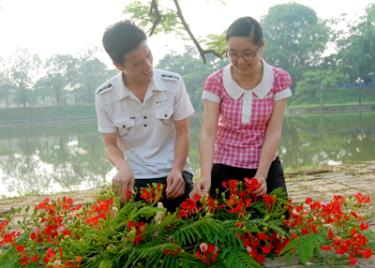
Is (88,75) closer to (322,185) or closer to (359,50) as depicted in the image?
(359,50)

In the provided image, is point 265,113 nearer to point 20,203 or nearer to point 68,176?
point 20,203

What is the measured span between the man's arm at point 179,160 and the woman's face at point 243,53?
0.47 meters

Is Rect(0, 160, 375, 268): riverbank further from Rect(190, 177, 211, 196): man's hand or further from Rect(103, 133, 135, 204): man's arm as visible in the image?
Rect(103, 133, 135, 204): man's arm

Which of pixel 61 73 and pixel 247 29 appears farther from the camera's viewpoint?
pixel 61 73

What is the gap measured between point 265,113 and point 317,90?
101 ft

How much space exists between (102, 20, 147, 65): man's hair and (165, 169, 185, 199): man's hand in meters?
0.66

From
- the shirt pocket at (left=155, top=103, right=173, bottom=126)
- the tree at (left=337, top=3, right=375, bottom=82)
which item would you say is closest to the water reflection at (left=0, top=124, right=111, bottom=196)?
the shirt pocket at (left=155, top=103, right=173, bottom=126)

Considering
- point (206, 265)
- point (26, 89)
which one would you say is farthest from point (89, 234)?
point (26, 89)

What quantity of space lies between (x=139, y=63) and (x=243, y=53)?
547 millimetres

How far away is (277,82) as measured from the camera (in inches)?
92.6

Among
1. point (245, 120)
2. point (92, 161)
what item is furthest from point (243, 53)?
point (92, 161)

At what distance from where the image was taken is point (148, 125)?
95.9 inches

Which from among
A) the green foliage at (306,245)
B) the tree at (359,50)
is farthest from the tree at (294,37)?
the green foliage at (306,245)

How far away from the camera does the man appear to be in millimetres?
2383
